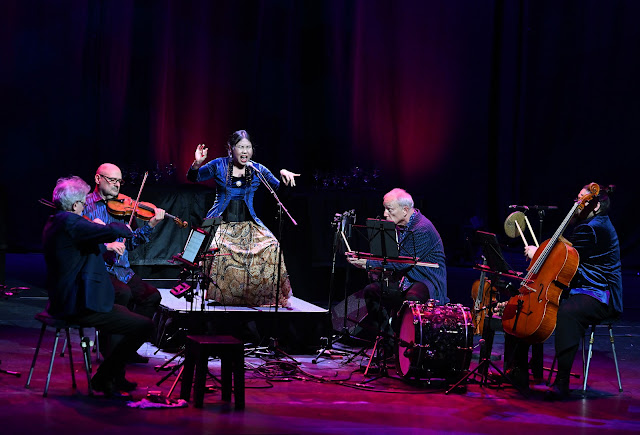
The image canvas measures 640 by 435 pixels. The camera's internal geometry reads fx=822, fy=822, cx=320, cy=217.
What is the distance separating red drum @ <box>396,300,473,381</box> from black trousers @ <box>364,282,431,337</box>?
0.38 meters

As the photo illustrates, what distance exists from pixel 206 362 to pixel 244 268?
2.12 metres

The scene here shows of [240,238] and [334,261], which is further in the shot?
[240,238]

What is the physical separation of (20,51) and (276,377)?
26.5 ft

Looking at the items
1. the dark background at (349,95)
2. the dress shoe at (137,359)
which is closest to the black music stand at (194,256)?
the dress shoe at (137,359)

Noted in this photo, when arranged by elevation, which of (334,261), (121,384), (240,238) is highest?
(240,238)

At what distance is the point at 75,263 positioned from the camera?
5.27 metres

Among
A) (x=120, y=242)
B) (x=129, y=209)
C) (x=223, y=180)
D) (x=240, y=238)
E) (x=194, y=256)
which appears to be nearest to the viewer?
(x=194, y=256)

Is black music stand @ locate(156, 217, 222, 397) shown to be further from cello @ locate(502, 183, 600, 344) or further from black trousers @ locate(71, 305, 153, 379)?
cello @ locate(502, 183, 600, 344)

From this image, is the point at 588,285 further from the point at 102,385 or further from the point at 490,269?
the point at 102,385

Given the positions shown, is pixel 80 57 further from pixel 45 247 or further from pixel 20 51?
pixel 45 247

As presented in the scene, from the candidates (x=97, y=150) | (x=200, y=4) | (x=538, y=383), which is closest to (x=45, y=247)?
(x=538, y=383)

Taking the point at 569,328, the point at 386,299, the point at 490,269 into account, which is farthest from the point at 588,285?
the point at 386,299

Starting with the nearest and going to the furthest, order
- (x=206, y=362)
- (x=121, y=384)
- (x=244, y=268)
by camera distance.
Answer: (x=206, y=362), (x=121, y=384), (x=244, y=268)

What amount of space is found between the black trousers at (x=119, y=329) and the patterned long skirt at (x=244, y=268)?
5.98 ft
